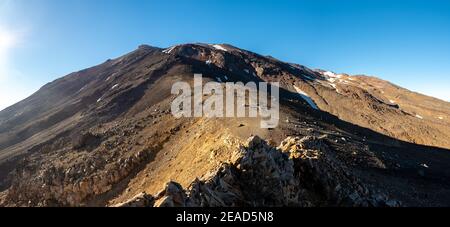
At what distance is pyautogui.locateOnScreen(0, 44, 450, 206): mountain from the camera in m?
18.1

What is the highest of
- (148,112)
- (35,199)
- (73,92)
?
(73,92)

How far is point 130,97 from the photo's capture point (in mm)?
70250

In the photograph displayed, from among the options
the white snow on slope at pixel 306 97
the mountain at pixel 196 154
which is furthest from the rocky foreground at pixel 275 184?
the white snow on slope at pixel 306 97

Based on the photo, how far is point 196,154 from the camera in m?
32.4

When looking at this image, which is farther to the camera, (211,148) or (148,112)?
(148,112)

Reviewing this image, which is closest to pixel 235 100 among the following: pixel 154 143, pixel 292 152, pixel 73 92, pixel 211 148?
pixel 154 143

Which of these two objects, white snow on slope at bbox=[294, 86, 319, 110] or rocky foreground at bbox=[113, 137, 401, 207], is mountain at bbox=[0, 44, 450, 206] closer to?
rocky foreground at bbox=[113, 137, 401, 207]

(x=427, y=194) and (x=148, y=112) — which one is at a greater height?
(x=148, y=112)

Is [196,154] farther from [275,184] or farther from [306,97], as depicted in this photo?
[306,97]

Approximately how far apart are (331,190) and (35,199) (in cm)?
3115

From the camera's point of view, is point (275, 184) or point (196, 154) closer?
point (275, 184)

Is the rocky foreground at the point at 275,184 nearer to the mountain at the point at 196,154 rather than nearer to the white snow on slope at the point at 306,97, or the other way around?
the mountain at the point at 196,154

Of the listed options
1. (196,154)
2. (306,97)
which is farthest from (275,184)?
(306,97)
